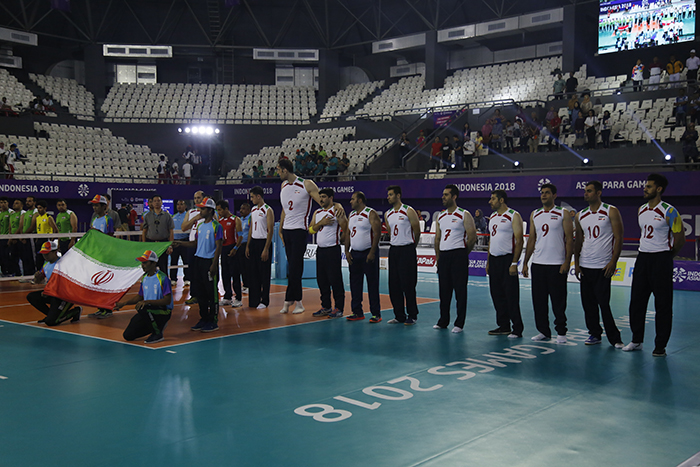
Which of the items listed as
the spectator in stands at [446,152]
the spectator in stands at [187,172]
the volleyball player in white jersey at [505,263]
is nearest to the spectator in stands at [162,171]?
the spectator in stands at [187,172]

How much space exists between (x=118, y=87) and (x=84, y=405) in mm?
33475

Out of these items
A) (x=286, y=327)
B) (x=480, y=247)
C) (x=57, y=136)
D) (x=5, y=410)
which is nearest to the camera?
(x=5, y=410)

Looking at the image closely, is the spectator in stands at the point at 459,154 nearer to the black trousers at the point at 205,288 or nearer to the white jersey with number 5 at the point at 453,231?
the white jersey with number 5 at the point at 453,231

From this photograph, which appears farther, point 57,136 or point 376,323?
point 57,136

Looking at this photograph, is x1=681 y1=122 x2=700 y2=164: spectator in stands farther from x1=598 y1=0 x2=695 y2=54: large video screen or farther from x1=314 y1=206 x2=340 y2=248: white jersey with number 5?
x1=314 y1=206 x2=340 y2=248: white jersey with number 5

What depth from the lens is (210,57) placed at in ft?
123

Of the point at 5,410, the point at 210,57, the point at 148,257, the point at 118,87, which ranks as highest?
the point at 210,57

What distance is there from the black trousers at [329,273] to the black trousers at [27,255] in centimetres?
826

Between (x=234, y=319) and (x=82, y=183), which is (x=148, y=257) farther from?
(x=82, y=183)

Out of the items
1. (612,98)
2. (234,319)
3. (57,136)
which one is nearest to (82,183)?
(57,136)

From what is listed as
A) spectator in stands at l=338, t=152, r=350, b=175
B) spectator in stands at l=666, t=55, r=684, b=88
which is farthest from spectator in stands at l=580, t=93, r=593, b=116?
spectator in stands at l=338, t=152, r=350, b=175

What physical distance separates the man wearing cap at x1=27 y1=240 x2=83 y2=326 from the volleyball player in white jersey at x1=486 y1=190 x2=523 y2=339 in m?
6.40

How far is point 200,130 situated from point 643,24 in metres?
22.1

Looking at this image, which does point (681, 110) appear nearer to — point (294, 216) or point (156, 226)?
point (294, 216)
